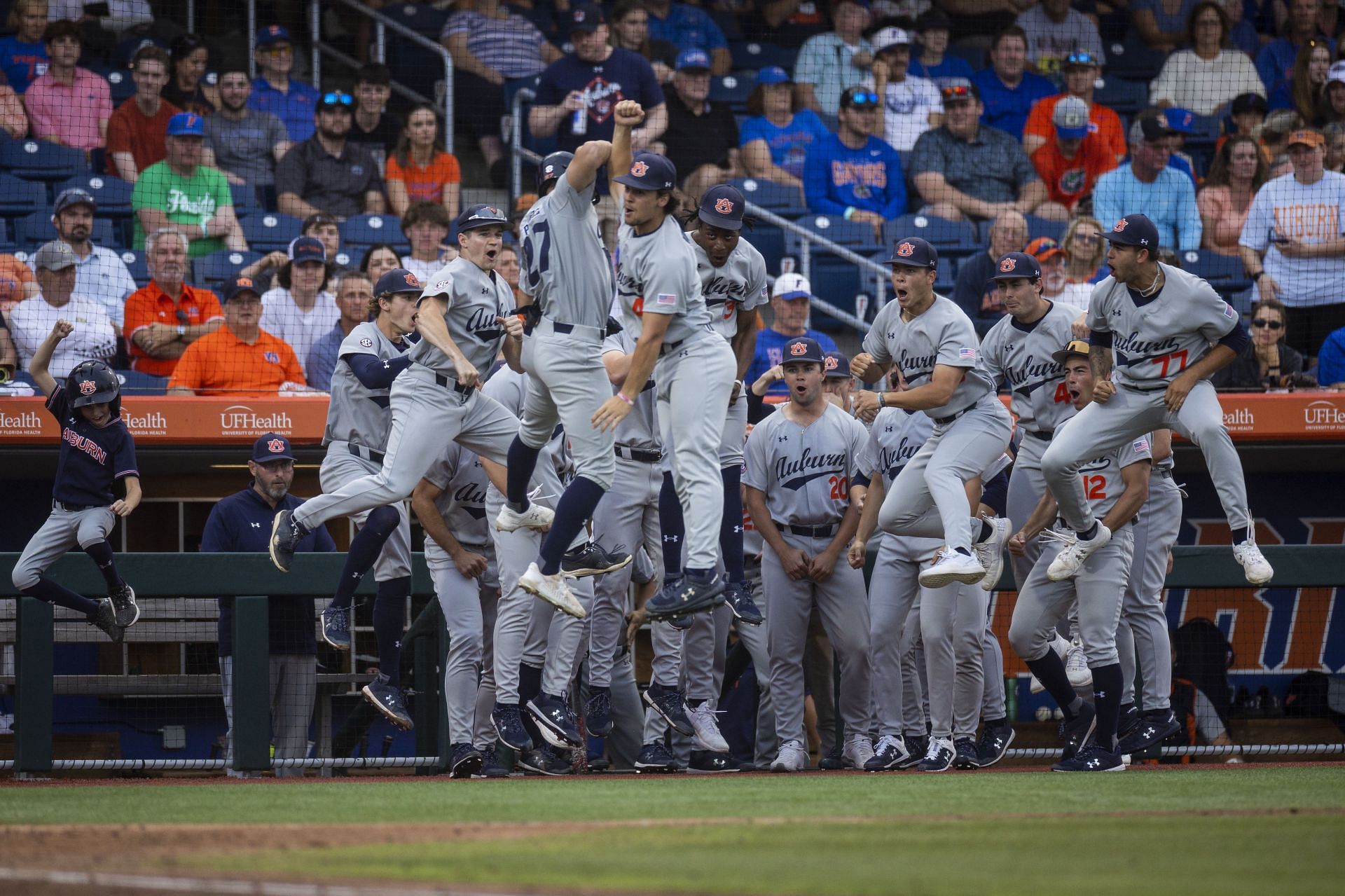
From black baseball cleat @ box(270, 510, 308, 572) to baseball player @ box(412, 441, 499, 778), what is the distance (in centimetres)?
66

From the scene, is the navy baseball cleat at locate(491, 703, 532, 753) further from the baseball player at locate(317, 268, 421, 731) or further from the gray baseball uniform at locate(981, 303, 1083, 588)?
the gray baseball uniform at locate(981, 303, 1083, 588)

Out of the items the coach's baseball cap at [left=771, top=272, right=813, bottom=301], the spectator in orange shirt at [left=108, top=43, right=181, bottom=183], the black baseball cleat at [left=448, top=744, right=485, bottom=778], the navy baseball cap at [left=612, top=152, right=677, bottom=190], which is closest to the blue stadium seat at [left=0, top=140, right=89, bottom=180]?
the spectator in orange shirt at [left=108, top=43, right=181, bottom=183]

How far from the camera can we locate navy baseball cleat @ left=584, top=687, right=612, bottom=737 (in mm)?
7180

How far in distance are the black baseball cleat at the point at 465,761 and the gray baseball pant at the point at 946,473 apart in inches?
80.6

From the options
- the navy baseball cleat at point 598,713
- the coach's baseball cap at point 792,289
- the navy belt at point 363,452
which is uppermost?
the coach's baseball cap at point 792,289

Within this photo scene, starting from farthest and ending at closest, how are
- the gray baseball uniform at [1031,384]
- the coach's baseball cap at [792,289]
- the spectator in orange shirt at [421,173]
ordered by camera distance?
the spectator in orange shirt at [421,173] → the coach's baseball cap at [792,289] → the gray baseball uniform at [1031,384]

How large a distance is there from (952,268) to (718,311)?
438 cm

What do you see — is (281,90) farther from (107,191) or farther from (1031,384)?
(1031,384)

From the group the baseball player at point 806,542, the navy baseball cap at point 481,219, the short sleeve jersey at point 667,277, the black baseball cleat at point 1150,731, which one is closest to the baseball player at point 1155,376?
the black baseball cleat at point 1150,731

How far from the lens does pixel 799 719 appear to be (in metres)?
7.40

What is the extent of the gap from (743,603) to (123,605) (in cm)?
306

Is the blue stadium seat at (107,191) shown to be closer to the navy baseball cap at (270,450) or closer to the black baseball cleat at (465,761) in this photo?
the navy baseball cap at (270,450)

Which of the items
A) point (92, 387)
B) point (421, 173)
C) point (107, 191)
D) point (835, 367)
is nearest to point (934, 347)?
point (835, 367)

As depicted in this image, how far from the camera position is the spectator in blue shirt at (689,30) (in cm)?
1273
